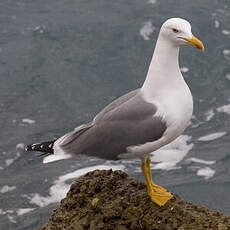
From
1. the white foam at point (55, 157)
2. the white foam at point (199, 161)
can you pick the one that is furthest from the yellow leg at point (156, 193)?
the white foam at point (199, 161)

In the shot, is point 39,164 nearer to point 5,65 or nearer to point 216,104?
point 5,65

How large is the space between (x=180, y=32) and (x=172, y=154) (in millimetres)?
19899

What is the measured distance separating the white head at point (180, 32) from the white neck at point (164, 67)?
0.16 m

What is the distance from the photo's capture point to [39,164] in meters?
26.5

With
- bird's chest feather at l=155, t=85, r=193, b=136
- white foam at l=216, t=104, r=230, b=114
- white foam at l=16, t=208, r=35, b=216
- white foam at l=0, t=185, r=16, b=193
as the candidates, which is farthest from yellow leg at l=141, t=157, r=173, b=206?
white foam at l=216, t=104, r=230, b=114

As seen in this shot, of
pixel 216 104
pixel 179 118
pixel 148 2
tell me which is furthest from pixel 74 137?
pixel 148 2

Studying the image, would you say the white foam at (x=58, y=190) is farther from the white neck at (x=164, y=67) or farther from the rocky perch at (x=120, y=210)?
the white neck at (x=164, y=67)

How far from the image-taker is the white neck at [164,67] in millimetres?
7719

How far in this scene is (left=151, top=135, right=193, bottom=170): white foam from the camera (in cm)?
2608

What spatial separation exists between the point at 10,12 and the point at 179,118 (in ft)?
96.8

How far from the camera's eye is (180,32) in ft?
24.4

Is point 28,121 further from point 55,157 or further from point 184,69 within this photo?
point 55,157

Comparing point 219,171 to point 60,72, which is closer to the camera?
point 219,171

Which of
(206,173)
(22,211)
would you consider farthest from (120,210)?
(206,173)
